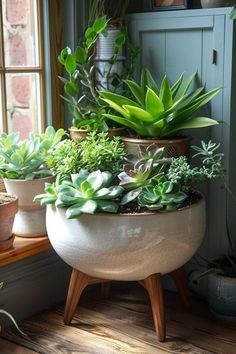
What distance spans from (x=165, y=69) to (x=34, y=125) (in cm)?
53

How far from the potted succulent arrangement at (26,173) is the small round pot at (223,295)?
622 mm

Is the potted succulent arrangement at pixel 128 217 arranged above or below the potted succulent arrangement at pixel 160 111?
below

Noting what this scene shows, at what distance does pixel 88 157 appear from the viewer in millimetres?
1901

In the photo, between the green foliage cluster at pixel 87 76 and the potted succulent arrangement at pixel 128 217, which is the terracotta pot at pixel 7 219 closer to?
the potted succulent arrangement at pixel 128 217

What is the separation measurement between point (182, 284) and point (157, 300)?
0.28m

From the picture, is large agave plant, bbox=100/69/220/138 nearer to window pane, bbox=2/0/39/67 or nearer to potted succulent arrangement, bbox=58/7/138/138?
potted succulent arrangement, bbox=58/7/138/138

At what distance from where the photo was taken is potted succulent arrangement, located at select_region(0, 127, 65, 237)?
1993 mm

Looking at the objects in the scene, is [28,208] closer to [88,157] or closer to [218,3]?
[88,157]

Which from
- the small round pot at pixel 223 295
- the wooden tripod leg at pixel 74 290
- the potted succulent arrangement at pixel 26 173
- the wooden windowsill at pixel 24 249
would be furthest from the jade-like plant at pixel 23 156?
the small round pot at pixel 223 295

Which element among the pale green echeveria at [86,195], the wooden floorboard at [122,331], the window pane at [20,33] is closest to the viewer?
the pale green echeveria at [86,195]

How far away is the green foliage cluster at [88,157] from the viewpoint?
190 centimetres

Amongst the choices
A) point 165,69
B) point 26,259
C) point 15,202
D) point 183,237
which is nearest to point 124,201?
point 183,237

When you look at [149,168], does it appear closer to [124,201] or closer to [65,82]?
[124,201]

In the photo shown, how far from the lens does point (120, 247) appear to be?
1.79m
